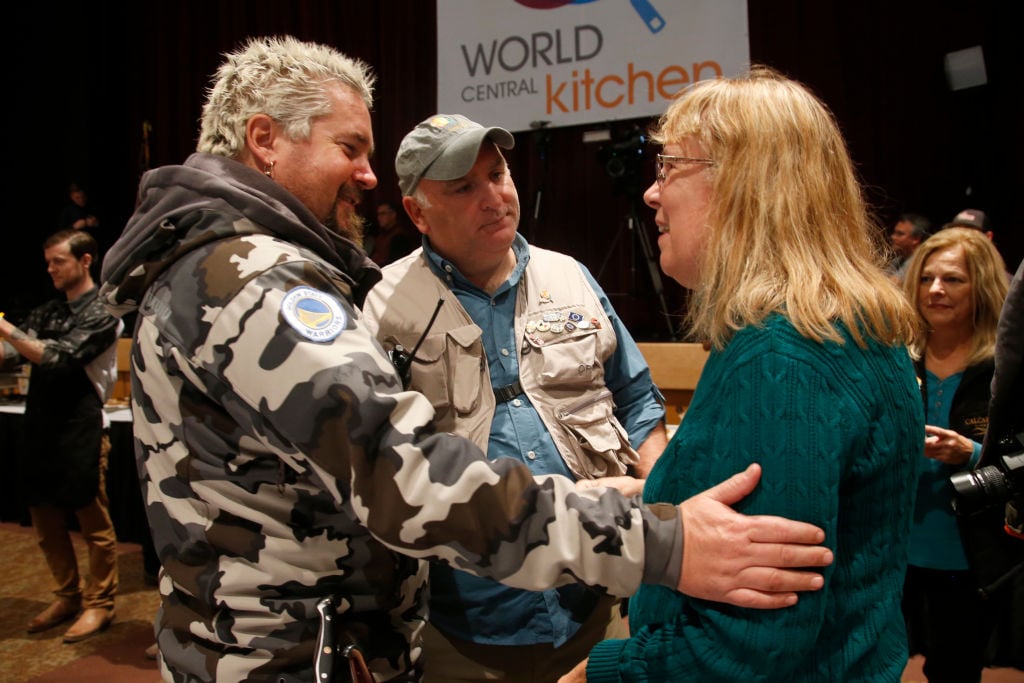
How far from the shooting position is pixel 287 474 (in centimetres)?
111

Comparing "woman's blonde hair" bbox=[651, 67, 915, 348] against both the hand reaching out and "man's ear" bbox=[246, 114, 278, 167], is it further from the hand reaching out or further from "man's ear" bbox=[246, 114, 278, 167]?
"man's ear" bbox=[246, 114, 278, 167]

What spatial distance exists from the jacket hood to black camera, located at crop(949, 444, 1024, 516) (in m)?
1.23

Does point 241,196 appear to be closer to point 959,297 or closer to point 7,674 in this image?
point 959,297

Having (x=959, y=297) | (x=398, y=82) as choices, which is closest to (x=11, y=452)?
(x=398, y=82)

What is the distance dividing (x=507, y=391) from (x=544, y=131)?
15.6 feet

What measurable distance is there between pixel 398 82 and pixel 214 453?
6748 mm

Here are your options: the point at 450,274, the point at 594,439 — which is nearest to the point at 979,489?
the point at 594,439

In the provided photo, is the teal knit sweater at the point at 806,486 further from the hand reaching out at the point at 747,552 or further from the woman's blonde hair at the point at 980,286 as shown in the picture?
the woman's blonde hair at the point at 980,286

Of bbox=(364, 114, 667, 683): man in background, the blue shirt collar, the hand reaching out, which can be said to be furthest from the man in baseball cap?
the hand reaching out

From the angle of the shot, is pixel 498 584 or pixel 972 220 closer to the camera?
pixel 498 584

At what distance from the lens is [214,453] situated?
1.11 m

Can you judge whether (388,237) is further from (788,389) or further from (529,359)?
(788,389)

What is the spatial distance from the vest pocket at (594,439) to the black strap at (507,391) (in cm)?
9

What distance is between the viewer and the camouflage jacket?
0.99 metres
